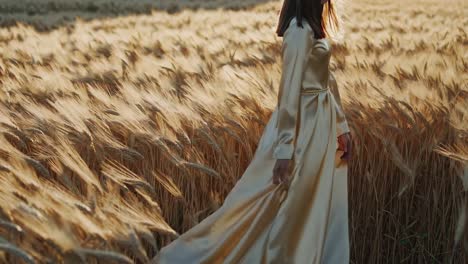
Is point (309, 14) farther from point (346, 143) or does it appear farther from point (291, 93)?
point (346, 143)

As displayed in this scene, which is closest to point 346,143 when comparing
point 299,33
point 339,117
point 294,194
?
point 339,117

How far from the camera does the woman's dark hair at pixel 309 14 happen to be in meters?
1.98

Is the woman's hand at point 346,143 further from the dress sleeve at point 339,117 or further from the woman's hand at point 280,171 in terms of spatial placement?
the woman's hand at point 280,171

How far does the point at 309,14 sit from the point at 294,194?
584 mm

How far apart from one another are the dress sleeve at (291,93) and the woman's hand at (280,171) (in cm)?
2

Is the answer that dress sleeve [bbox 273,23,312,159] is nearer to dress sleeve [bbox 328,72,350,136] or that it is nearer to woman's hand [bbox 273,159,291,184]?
woman's hand [bbox 273,159,291,184]

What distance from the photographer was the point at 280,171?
1.95 metres

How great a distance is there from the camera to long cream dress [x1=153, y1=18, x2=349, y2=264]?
1952 millimetres

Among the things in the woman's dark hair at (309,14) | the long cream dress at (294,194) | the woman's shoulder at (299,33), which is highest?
the woman's dark hair at (309,14)

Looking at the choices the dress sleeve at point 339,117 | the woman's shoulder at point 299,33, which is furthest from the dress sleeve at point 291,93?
the dress sleeve at point 339,117

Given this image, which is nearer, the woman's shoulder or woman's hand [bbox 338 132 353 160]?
the woman's shoulder

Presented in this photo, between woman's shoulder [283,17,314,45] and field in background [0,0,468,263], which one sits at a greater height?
woman's shoulder [283,17,314,45]

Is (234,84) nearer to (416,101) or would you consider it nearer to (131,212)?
(416,101)

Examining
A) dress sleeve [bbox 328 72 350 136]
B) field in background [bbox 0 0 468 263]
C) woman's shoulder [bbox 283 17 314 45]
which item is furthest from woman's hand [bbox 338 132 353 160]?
woman's shoulder [bbox 283 17 314 45]
